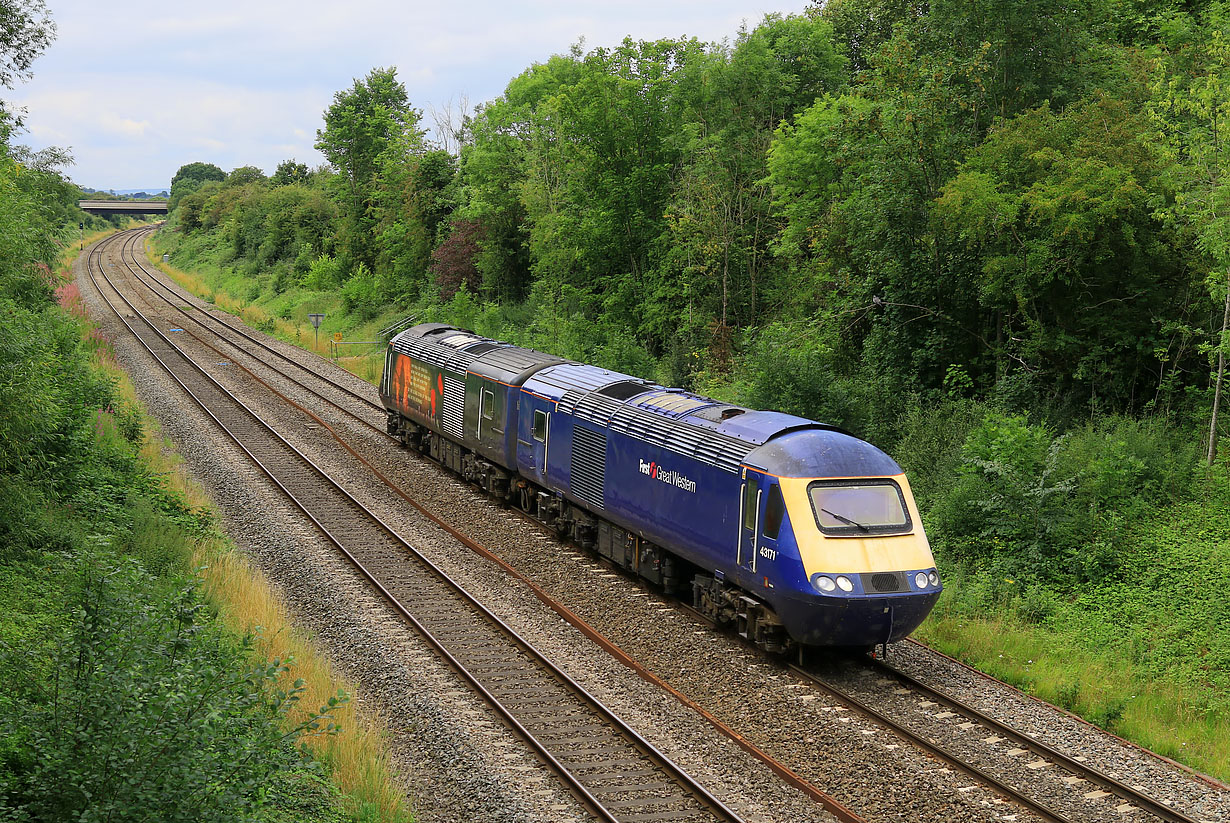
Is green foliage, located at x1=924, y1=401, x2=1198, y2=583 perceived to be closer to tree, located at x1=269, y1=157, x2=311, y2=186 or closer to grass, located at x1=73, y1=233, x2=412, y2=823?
grass, located at x1=73, y1=233, x2=412, y2=823

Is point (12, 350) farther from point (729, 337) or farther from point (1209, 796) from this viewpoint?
point (729, 337)

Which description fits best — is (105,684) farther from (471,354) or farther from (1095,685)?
(471,354)

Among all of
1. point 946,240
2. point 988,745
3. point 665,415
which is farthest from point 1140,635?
point 946,240

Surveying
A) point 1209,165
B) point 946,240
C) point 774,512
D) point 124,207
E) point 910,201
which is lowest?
point 774,512

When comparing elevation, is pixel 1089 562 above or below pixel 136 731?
below

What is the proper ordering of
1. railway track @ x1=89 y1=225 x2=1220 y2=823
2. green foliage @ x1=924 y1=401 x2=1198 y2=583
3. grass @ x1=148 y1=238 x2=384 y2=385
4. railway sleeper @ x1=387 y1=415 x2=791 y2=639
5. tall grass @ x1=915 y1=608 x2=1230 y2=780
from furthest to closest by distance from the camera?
grass @ x1=148 y1=238 x2=384 y2=385 → green foliage @ x1=924 y1=401 x2=1198 y2=583 → railway sleeper @ x1=387 y1=415 x2=791 y2=639 → tall grass @ x1=915 y1=608 x2=1230 y2=780 → railway track @ x1=89 y1=225 x2=1220 y2=823

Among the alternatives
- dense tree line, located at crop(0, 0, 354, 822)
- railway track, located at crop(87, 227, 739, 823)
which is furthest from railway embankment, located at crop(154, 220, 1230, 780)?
dense tree line, located at crop(0, 0, 354, 822)

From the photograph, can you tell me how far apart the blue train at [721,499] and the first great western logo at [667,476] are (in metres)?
0.03

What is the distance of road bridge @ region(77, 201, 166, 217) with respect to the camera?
502 feet

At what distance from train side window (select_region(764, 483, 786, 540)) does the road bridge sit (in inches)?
6310

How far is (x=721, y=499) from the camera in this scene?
47.9ft

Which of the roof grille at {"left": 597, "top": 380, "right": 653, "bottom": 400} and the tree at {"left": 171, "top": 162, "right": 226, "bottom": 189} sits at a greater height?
the tree at {"left": 171, "top": 162, "right": 226, "bottom": 189}

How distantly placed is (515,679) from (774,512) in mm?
4158

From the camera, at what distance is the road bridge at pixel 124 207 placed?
502ft
